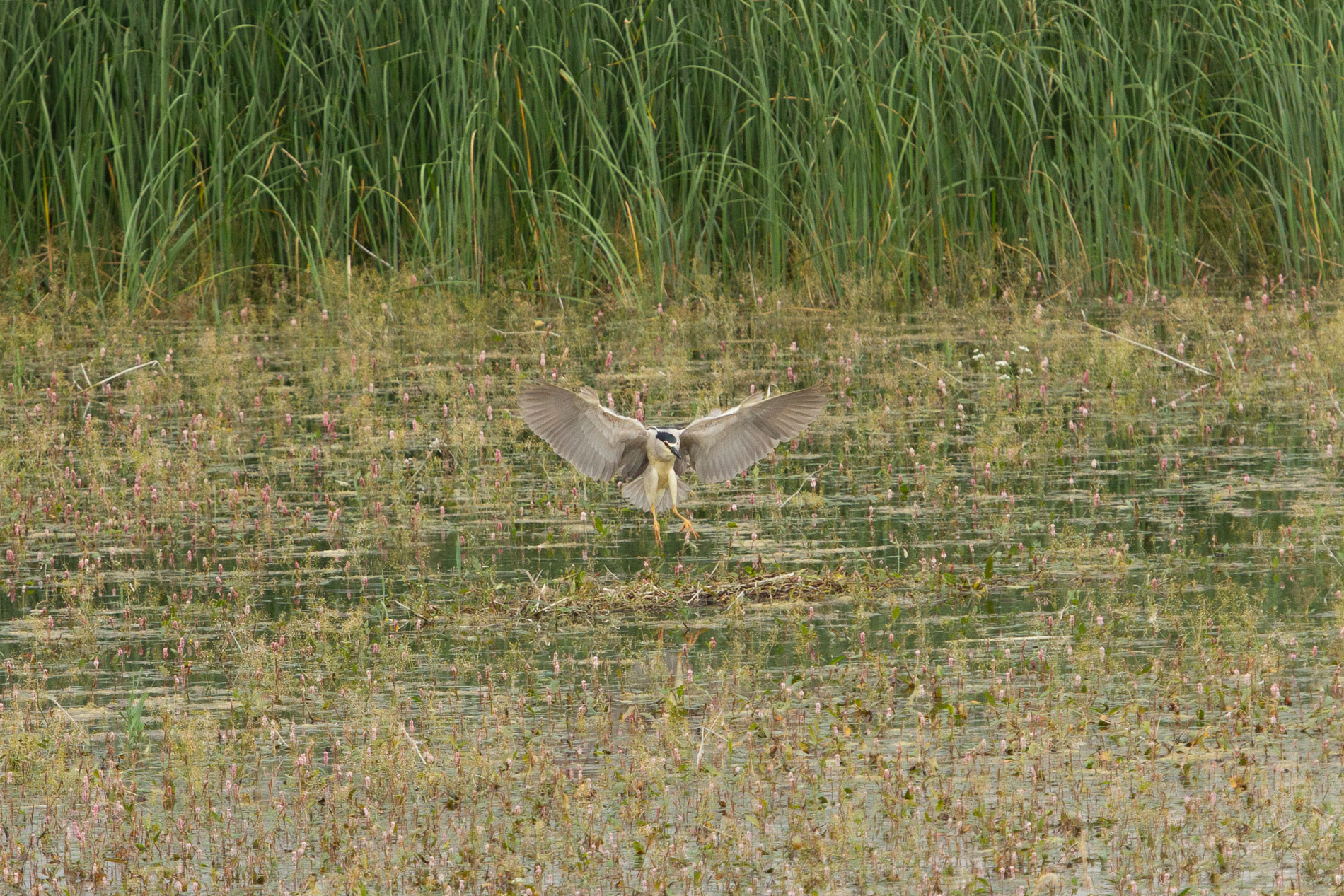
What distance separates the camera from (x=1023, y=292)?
13.0 metres

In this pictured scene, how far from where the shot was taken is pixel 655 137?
504 inches

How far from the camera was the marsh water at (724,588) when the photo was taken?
4742mm

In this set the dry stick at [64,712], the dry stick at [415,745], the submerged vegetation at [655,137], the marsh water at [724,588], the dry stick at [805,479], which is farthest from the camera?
the submerged vegetation at [655,137]

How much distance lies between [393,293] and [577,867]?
28.3ft

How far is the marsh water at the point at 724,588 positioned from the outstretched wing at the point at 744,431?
0.27 meters

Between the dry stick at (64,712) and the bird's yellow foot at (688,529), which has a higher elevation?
the dry stick at (64,712)

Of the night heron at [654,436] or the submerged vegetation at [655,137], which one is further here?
the submerged vegetation at [655,137]

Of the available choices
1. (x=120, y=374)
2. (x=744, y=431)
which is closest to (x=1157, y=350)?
(x=744, y=431)

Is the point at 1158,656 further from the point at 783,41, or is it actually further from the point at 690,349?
the point at 783,41

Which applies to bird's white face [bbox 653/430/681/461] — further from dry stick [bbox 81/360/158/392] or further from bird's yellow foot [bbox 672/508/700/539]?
dry stick [bbox 81/360/158/392]

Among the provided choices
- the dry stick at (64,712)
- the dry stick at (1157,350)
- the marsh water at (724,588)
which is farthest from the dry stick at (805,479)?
the dry stick at (64,712)

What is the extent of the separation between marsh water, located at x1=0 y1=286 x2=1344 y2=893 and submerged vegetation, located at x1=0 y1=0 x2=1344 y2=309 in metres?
0.83

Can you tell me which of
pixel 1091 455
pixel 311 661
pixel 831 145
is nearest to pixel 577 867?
pixel 311 661

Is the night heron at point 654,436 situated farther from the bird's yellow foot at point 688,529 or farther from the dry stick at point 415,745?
the dry stick at point 415,745
